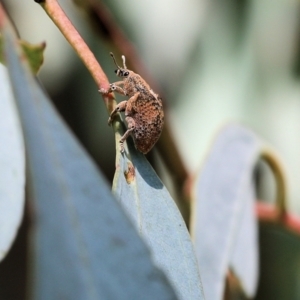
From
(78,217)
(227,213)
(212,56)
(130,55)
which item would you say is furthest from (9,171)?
(212,56)

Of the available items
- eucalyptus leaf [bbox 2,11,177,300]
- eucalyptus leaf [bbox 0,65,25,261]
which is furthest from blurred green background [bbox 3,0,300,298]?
eucalyptus leaf [bbox 2,11,177,300]

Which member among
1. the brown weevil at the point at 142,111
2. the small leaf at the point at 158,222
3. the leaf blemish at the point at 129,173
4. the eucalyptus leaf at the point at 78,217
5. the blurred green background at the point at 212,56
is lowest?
the blurred green background at the point at 212,56

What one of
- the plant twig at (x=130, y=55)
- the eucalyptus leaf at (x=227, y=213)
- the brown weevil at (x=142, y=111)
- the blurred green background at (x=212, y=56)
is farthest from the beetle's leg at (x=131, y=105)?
the blurred green background at (x=212, y=56)

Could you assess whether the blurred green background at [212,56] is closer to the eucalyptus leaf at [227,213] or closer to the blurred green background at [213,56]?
the blurred green background at [213,56]

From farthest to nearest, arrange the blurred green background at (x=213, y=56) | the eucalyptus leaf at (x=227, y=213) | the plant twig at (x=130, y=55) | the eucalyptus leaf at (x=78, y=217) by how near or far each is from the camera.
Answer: the blurred green background at (x=213, y=56) < the plant twig at (x=130, y=55) < the eucalyptus leaf at (x=227, y=213) < the eucalyptus leaf at (x=78, y=217)

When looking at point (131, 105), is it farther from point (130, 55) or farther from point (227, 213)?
point (130, 55)

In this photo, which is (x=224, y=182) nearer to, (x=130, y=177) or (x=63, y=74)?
(x=130, y=177)

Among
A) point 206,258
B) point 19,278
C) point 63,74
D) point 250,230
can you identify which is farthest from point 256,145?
point 19,278

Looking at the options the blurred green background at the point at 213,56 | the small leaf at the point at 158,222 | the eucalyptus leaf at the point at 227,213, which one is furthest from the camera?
the blurred green background at the point at 213,56
